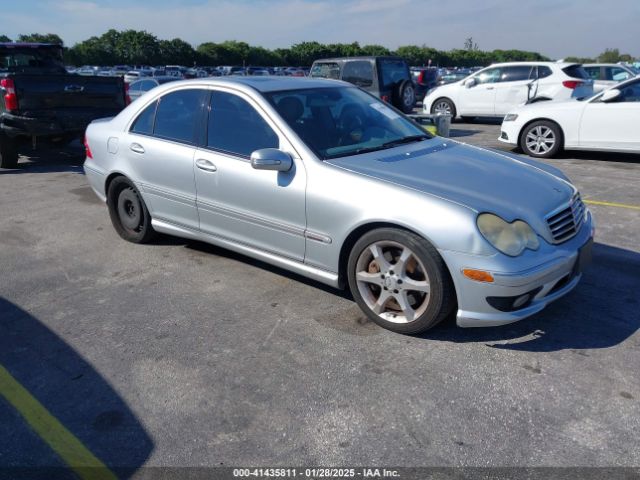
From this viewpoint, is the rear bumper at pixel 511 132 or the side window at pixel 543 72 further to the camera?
the side window at pixel 543 72

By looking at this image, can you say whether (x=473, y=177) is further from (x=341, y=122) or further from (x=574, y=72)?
(x=574, y=72)

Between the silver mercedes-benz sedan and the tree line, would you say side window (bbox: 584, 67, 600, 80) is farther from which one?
the tree line

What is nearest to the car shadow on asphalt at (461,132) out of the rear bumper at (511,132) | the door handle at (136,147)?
the rear bumper at (511,132)

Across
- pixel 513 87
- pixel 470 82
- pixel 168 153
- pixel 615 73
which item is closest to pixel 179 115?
pixel 168 153

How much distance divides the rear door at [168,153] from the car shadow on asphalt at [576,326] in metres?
2.28

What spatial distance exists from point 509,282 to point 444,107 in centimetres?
1293

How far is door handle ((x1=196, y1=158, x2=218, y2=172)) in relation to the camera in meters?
4.18

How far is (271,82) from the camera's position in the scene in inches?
174

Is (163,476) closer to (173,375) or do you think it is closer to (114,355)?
(173,375)

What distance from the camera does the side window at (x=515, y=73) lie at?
1370cm

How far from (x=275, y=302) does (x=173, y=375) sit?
3.48ft

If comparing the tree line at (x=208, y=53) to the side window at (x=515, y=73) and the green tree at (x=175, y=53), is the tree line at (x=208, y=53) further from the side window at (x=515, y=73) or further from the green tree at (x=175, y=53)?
the side window at (x=515, y=73)

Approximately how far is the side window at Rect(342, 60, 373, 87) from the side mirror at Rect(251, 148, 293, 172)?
8.38m

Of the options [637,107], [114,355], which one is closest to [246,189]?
[114,355]
